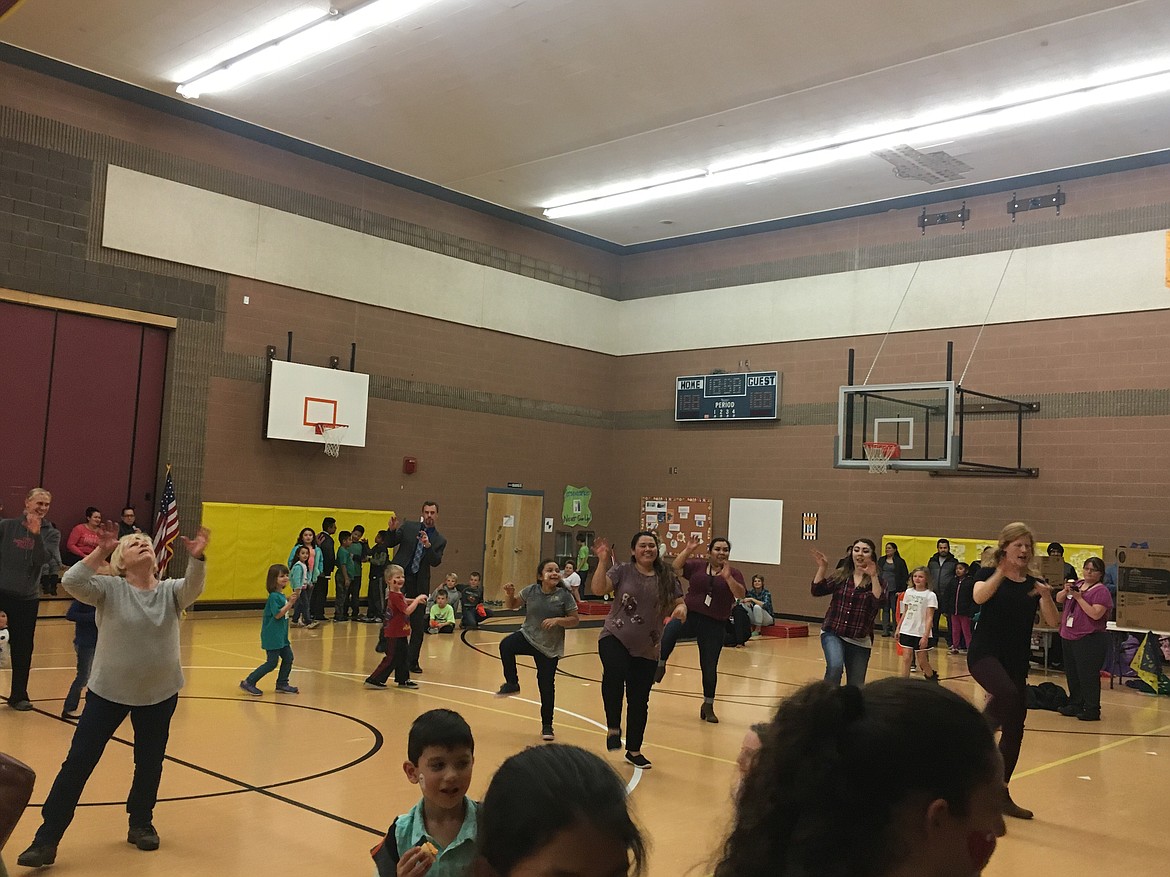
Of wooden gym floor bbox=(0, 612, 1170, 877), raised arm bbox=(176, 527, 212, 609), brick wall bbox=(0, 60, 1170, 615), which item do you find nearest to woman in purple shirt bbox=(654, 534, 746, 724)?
wooden gym floor bbox=(0, 612, 1170, 877)

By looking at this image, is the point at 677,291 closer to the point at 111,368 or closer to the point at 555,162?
the point at 555,162

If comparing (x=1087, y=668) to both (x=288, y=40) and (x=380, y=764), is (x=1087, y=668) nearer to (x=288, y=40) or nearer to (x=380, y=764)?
(x=380, y=764)

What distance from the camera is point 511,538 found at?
22875 millimetres

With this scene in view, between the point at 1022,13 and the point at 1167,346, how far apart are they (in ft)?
24.9

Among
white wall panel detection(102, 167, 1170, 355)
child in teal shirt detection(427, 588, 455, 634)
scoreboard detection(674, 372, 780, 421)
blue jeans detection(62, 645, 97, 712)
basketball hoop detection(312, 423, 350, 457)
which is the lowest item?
child in teal shirt detection(427, 588, 455, 634)

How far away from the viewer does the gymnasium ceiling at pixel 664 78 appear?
13.4 m

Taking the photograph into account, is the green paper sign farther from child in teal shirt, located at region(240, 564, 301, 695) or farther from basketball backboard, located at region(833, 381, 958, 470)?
child in teal shirt, located at region(240, 564, 301, 695)

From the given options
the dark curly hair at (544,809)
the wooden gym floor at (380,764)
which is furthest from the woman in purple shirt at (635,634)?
the dark curly hair at (544,809)

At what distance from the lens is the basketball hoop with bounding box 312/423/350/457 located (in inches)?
768

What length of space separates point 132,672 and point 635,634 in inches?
151

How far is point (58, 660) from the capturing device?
40.1 feet

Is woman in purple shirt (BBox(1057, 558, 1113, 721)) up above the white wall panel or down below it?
below

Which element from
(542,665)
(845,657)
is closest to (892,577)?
(845,657)

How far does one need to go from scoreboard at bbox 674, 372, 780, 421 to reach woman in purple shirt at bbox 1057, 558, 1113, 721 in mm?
10683
